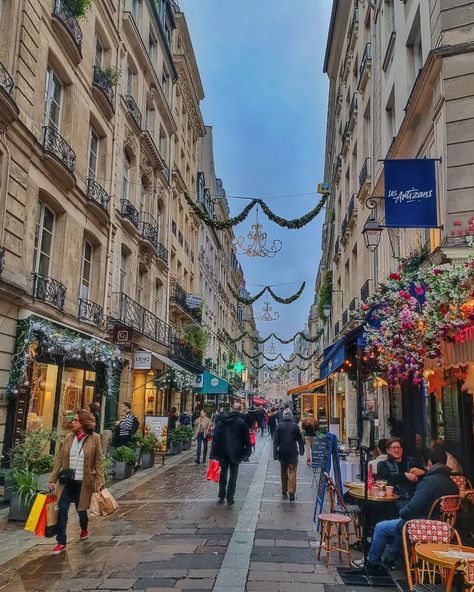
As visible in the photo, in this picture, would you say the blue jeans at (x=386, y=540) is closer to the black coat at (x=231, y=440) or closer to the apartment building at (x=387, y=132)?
the apartment building at (x=387, y=132)

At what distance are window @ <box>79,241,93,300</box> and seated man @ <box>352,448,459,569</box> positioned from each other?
1172 cm

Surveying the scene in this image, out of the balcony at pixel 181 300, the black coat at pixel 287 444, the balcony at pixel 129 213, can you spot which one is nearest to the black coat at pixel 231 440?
the black coat at pixel 287 444

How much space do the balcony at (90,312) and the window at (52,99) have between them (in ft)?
16.0

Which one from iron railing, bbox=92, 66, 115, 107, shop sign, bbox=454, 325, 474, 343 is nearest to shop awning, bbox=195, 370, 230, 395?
iron railing, bbox=92, 66, 115, 107

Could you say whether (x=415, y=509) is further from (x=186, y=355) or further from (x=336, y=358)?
(x=186, y=355)

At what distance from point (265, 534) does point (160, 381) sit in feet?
43.2

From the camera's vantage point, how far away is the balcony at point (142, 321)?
18.8 meters

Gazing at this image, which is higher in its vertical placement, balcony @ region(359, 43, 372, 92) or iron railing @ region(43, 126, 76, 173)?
balcony @ region(359, 43, 372, 92)

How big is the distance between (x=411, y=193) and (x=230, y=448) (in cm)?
572

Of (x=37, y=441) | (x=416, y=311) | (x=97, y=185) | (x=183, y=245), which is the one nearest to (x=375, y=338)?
(x=416, y=311)

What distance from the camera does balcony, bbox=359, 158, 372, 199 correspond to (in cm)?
1684

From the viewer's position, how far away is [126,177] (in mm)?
20312

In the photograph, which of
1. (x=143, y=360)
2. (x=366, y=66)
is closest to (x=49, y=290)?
(x=143, y=360)

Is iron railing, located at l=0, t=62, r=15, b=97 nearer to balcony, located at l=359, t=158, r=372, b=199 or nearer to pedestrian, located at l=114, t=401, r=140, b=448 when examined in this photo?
pedestrian, located at l=114, t=401, r=140, b=448
